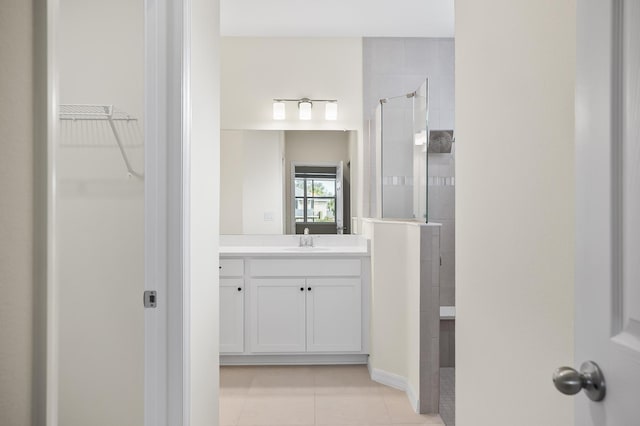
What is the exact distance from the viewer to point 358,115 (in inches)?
153

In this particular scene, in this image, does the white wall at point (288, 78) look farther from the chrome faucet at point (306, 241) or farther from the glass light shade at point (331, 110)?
the chrome faucet at point (306, 241)

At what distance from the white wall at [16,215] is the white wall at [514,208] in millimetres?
967

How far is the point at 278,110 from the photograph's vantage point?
382 centimetres

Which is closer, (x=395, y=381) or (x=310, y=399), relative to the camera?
(x=310, y=399)

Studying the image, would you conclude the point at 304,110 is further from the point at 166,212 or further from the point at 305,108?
the point at 166,212

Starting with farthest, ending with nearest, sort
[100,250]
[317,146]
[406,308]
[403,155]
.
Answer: [317,146]
[403,155]
[406,308]
[100,250]

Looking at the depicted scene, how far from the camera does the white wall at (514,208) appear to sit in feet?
3.10

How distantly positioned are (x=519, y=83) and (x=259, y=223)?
2.94m

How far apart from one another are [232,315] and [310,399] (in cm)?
93

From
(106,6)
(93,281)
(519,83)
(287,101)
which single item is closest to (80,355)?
(93,281)

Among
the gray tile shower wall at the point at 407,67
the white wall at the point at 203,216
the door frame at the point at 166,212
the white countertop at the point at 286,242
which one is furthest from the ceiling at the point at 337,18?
the door frame at the point at 166,212

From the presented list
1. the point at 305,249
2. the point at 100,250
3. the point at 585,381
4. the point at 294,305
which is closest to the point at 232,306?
the point at 294,305

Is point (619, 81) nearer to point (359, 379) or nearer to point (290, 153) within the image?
point (359, 379)

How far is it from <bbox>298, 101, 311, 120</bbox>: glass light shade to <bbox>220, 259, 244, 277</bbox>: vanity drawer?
1.44 meters
